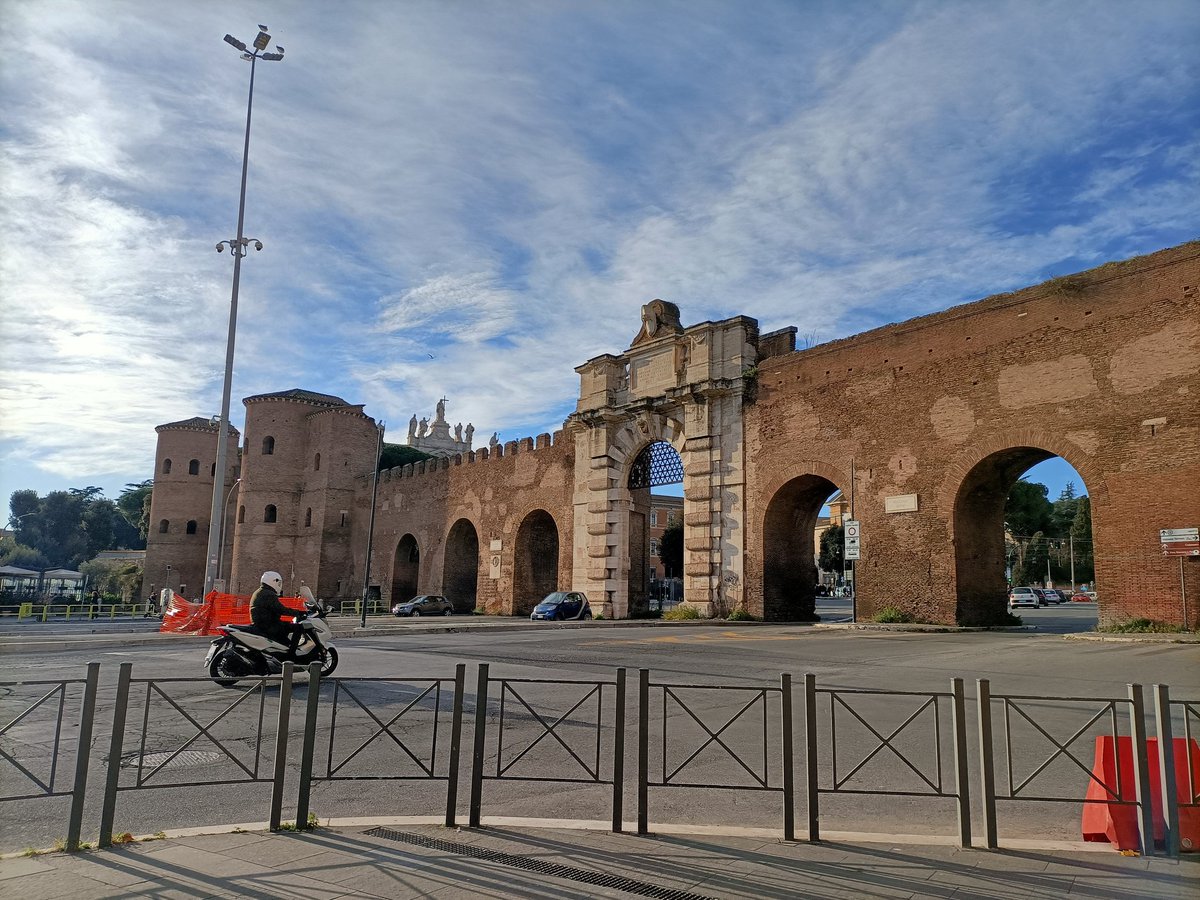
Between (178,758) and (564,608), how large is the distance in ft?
67.3

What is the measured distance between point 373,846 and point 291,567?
44.1 m

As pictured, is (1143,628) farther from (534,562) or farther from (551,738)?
(534,562)

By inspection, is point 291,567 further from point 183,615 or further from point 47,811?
point 47,811

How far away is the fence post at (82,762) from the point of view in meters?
4.43

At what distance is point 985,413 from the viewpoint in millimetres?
18953

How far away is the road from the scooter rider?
643 millimetres

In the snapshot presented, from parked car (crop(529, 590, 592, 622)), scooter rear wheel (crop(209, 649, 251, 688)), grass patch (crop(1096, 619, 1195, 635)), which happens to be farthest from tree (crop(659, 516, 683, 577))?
scooter rear wheel (crop(209, 649, 251, 688))

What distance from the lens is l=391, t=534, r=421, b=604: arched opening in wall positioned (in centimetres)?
4238

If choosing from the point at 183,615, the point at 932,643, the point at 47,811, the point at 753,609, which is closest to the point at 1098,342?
the point at 932,643

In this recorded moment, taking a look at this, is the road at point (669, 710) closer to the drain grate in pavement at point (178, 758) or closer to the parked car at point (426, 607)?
the drain grate in pavement at point (178, 758)

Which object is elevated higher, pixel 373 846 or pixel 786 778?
pixel 786 778

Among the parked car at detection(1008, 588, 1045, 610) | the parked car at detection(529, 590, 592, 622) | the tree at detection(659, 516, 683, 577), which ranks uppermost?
the tree at detection(659, 516, 683, 577)

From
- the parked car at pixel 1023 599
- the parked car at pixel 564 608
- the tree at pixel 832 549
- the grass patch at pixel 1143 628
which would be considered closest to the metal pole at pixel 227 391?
the parked car at pixel 564 608

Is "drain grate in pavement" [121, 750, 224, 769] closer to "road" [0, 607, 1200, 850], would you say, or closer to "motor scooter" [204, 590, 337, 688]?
"road" [0, 607, 1200, 850]
